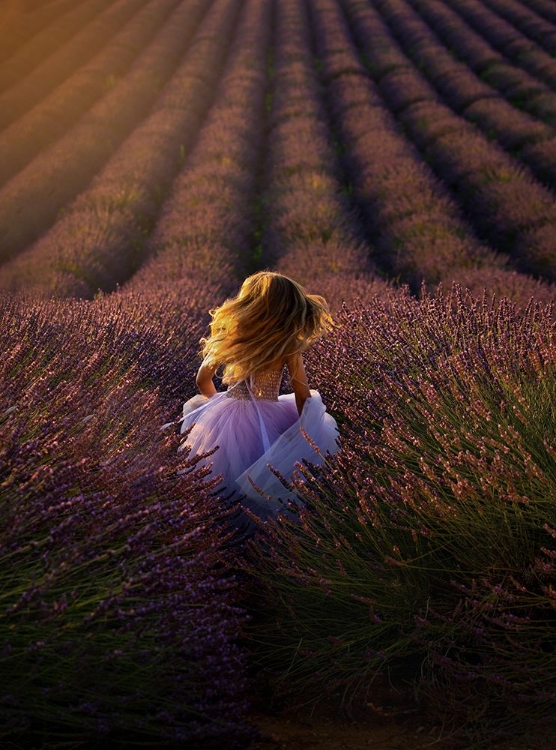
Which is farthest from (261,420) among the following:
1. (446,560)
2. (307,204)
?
(307,204)

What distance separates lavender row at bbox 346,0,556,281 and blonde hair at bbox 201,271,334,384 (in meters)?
3.50

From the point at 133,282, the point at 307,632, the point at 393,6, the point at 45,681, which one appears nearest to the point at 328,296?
the point at 133,282

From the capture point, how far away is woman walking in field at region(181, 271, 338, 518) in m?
2.82

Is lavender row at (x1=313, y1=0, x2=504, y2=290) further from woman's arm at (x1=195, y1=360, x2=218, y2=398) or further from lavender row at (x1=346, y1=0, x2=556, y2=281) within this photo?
woman's arm at (x1=195, y1=360, x2=218, y2=398)

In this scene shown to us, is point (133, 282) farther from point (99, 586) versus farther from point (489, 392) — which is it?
point (99, 586)

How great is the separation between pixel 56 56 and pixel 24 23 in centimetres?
441

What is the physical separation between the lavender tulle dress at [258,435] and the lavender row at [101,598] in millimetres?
705

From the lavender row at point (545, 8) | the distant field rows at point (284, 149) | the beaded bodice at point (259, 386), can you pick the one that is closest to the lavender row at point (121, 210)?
the distant field rows at point (284, 149)

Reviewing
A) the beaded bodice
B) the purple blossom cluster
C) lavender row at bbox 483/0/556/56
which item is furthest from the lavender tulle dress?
lavender row at bbox 483/0/556/56

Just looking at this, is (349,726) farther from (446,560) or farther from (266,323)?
(266,323)

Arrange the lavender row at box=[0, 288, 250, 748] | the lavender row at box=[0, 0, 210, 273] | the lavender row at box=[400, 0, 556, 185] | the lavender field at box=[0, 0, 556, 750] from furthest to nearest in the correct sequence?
the lavender row at box=[400, 0, 556, 185]
the lavender row at box=[0, 0, 210, 273]
the lavender field at box=[0, 0, 556, 750]
the lavender row at box=[0, 288, 250, 748]

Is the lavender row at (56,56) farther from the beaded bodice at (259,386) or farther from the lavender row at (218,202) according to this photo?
the beaded bodice at (259,386)

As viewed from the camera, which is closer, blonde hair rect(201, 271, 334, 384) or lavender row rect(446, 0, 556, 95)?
blonde hair rect(201, 271, 334, 384)

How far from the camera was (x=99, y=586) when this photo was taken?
5.03 feet
